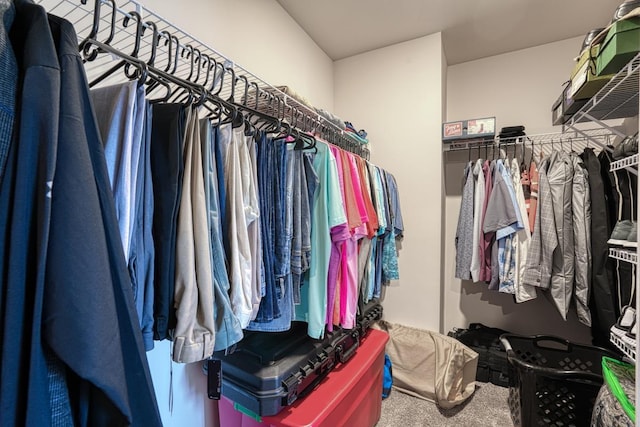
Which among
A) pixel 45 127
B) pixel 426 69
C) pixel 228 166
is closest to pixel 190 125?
pixel 228 166

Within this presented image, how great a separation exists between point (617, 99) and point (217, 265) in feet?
6.95

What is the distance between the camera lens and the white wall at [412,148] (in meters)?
2.07

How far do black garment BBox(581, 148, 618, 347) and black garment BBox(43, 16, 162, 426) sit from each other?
207cm

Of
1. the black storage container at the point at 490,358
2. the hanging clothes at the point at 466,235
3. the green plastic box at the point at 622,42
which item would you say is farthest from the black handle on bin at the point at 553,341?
the green plastic box at the point at 622,42

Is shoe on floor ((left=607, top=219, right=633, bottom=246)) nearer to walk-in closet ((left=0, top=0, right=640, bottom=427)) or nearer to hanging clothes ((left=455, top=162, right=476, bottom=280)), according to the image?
walk-in closet ((left=0, top=0, right=640, bottom=427))

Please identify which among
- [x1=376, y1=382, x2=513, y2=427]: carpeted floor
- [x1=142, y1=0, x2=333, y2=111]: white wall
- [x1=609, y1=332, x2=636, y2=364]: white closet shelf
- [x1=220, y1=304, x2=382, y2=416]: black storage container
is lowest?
[x1=376, y1=382, x2=513, y2=427]: carpeted floor

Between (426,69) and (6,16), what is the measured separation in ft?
7.35

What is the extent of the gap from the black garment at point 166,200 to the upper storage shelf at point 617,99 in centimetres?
155

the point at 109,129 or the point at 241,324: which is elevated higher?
the point at 109,129

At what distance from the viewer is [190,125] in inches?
27.3

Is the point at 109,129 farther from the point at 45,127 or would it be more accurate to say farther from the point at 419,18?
the point at 419,18

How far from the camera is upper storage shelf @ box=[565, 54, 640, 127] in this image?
1.15 m

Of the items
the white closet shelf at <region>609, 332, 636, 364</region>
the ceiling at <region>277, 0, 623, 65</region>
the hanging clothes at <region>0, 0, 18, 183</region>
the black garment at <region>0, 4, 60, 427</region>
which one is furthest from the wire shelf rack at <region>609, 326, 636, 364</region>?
the ceiling at <region>277, 0, 623, 65</region>

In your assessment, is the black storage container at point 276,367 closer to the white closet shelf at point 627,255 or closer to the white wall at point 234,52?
the white wall at point 234,52
